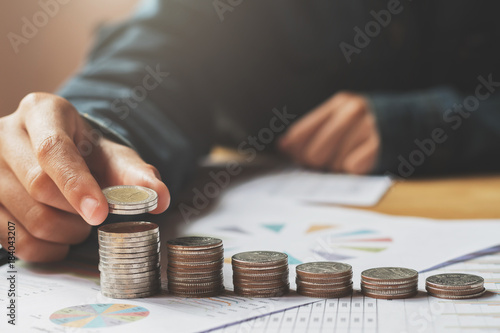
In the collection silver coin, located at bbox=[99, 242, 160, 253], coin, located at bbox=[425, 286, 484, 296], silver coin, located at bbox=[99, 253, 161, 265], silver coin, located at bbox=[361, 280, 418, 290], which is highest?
silver coin, located at bbox=[99, 242, 160, 253]

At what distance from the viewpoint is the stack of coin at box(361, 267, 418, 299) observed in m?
0.68

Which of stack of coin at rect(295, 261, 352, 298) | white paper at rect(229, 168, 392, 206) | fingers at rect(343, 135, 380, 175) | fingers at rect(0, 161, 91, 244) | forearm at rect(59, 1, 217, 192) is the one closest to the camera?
stack of coin at rect(295, 261, 352, 298)

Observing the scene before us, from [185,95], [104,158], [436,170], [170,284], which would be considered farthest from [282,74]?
[170,284]

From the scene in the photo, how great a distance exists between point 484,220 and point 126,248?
641mm

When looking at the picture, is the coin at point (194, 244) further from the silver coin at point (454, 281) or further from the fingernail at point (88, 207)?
the silver coin at point (454, 281)

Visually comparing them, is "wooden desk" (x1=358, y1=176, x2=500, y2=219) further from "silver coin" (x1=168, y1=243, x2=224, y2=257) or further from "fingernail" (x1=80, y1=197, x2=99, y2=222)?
"fingernail" (x1=80, y1=197, x2=99, y2=222)

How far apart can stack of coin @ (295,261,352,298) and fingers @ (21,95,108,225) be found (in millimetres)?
247

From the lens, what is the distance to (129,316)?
0.64 meters

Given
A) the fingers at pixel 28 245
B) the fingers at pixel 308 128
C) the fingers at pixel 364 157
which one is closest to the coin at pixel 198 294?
the fingers at pixel 28 245

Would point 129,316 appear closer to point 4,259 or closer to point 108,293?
point 108,293

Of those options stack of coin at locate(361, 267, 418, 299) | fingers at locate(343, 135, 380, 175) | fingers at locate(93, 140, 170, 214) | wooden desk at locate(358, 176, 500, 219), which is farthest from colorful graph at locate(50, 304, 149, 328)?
fingers at locate(343, 135, 380, 175)

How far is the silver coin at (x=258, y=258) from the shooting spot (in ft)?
2.33

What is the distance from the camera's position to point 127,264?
712 millimetres

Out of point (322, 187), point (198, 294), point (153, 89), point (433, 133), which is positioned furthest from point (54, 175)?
point (433, 133)
